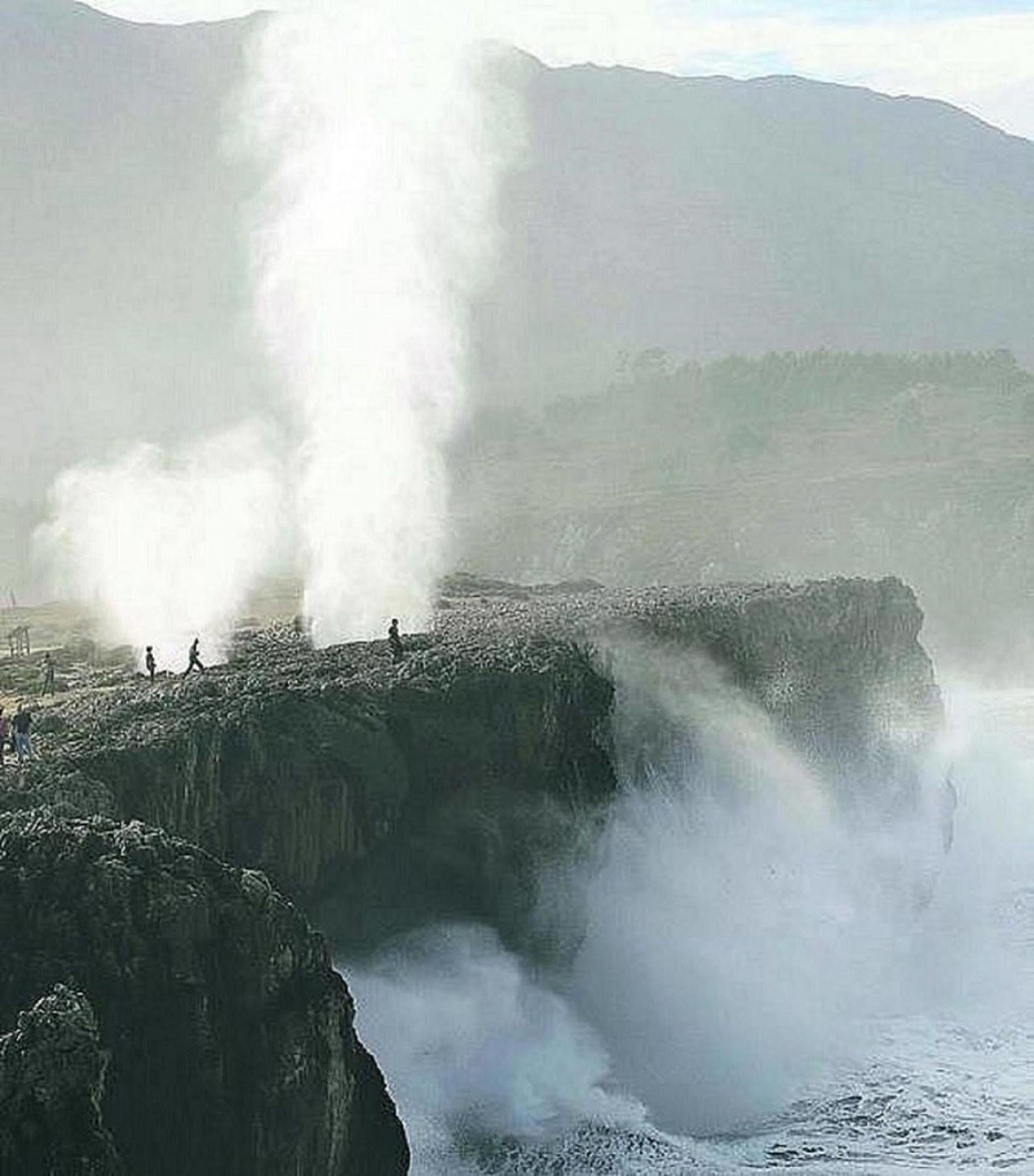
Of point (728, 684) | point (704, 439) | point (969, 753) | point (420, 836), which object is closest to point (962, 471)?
point (704, 439)

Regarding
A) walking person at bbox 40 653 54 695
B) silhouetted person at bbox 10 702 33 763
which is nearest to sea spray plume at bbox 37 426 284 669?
walking person at bbox 40 653 54 695

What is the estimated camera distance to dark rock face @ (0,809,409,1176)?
2347 cm

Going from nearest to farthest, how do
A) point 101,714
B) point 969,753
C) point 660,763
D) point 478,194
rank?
1. point 101,714
2. point 660,763
3. point 969,753
4. point 478,194

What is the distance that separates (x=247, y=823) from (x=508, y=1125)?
6333 mm

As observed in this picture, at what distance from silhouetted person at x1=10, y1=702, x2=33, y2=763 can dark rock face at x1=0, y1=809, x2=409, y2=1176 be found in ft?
20.9

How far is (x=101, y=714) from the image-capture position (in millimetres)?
35438

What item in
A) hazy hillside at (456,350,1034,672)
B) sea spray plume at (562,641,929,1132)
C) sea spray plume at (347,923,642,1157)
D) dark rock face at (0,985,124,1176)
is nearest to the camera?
dark rock face at (0,985,124,1176)

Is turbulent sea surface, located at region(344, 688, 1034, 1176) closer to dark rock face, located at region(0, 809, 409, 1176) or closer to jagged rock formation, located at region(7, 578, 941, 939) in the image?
jagged rock formation, located at region(7, 578, 941, 939)

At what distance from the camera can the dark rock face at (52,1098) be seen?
2061 cm

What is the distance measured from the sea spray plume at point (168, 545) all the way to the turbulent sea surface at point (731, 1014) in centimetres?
1414

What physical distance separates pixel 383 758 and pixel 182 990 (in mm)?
12882

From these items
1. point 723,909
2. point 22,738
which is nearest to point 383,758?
point 22,738

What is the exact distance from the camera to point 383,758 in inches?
1443

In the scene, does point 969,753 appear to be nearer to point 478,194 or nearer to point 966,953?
point 966,953
